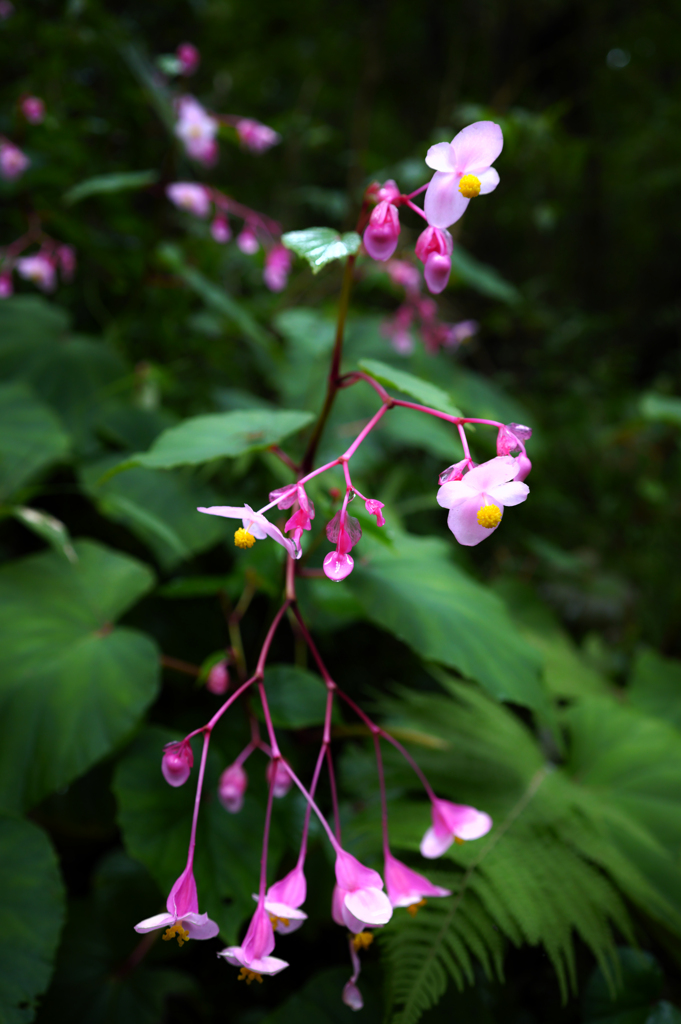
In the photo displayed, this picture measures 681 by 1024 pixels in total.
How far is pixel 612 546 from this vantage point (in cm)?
228

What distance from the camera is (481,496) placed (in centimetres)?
45

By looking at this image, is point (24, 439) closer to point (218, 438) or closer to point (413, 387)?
point (218, 438)

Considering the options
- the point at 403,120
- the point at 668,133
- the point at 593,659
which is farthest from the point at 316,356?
the point at 403,120

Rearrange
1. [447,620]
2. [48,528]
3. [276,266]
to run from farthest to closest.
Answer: [276,266] < [48,528] < [447,620]

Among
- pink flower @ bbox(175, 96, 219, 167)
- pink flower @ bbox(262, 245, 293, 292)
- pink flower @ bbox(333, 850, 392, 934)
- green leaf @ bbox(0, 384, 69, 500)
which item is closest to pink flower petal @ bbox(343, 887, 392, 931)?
pink flower @ bbox(333, 850, 392, 934)

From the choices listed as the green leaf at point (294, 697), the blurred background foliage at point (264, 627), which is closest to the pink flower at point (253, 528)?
the blurred background foliage at point (264, 627)

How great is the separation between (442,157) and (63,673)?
751mm

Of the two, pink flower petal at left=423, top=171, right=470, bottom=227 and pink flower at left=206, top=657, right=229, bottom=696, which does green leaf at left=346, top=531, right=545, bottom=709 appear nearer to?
pink flower at left=206, top=657, right=229, bottom=696

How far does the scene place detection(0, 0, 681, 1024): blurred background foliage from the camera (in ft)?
2.33

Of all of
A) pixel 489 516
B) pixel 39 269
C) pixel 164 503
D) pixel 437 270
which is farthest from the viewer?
pixel 39 269

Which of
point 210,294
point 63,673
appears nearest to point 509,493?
point 63,673

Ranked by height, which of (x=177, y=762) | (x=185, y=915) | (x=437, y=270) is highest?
(x=437, y=270)

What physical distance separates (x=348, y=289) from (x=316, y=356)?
1.23m

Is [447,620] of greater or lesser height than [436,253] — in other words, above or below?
below
